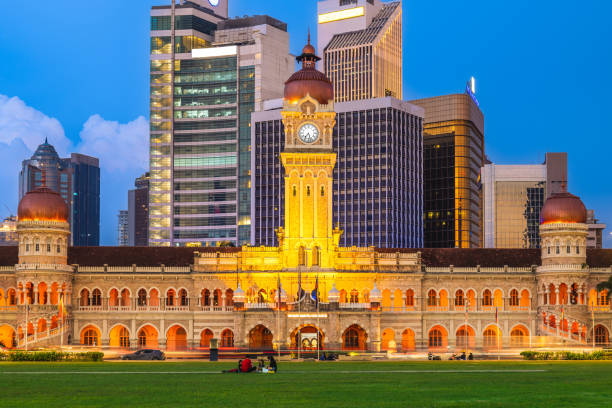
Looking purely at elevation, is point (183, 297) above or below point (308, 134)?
below

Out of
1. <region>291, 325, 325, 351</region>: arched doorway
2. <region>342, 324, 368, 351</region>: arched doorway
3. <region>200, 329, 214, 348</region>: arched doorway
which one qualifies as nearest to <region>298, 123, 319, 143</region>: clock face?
<region>291, 325, 325, 351</region>: arched doorway

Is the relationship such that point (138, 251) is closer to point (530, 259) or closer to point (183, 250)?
point (183, 250)

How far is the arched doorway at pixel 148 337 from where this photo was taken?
379 ft

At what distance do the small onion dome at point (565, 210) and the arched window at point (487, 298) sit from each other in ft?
35.0

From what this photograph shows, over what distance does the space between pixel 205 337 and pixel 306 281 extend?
44.5 feet

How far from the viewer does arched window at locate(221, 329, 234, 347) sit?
114 m

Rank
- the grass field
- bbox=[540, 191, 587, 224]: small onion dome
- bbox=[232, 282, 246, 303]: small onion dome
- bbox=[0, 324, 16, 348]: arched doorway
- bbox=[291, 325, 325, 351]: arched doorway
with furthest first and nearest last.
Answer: bbox=[540, 191, 587, 224]: small onion dome
bbox=[0, 324, 16, 348]: arched doorway
bbox=[232, 282, 246, 303]: small onion dome
bbox=[291, 325, 325, 351]: arched doorway
the grass field

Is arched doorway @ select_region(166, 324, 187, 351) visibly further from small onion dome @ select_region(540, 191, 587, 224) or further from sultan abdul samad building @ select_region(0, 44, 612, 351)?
small onion dome @ select_region(540, 191, 587, 224)

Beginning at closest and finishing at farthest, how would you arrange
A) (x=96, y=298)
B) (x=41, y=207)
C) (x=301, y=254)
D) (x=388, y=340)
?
(x=41, y=207) → (x=388, y=340) → (x=301, y=254) → (x=96, y=298)

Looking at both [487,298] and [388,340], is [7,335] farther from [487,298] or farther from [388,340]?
[487,298]

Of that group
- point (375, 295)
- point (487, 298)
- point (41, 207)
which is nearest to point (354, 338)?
point (375, 295)

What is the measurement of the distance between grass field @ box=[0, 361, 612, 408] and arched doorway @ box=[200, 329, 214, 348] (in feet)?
175

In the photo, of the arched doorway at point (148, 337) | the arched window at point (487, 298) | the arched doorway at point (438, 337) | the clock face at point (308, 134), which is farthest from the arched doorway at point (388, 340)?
the arched doorway at point (148, 337)

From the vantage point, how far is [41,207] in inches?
4469
